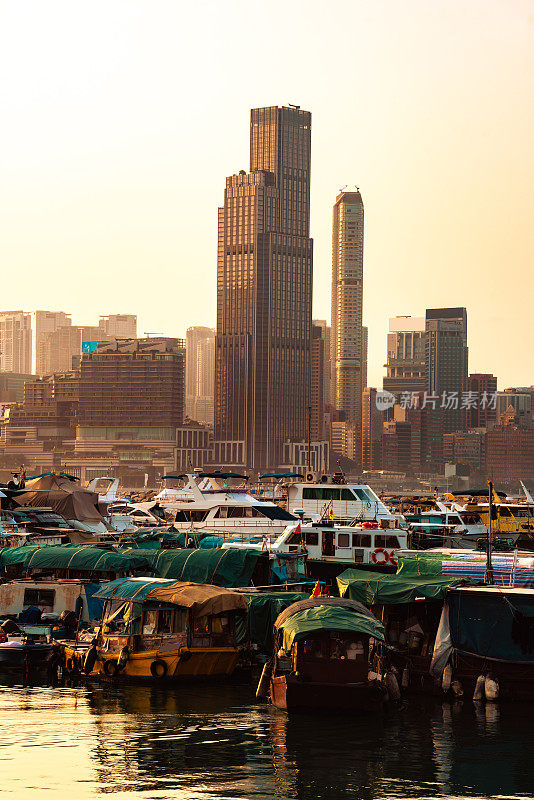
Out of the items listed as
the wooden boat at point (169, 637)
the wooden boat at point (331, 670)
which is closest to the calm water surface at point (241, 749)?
the wooden boat at point (331, 670)

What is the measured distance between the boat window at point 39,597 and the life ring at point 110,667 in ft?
30.2

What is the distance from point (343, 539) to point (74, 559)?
13281 millimetres

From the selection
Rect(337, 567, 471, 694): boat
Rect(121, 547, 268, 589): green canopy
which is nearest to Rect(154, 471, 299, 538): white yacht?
Rect(121, 547, 268, 589): green canopy

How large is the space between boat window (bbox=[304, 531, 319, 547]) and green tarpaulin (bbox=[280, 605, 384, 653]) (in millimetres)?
16855

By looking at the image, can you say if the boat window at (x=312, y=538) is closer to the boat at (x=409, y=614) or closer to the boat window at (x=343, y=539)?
the boat window at (x=343, y=539)

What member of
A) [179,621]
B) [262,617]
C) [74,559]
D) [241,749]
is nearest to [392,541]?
[262,617]

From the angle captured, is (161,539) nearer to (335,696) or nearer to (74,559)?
(74,559)

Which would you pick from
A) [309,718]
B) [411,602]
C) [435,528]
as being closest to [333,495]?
[435,528]

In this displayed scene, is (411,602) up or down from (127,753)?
up

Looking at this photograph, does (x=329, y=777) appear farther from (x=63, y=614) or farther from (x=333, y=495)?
(x=333, y=495)

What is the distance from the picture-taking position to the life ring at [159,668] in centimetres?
4284

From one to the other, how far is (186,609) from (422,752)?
38.3ft

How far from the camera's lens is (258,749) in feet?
115

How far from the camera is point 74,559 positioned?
54938 mm
